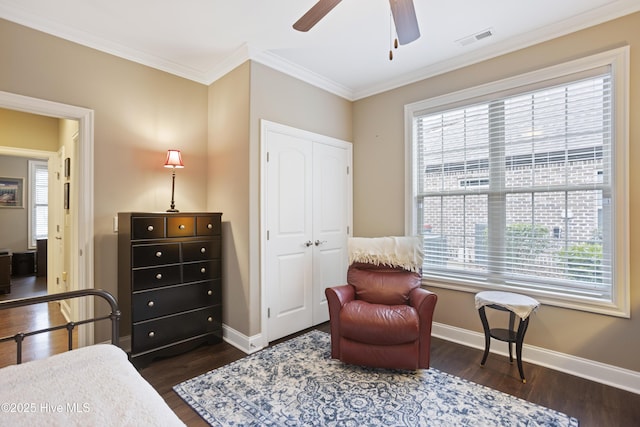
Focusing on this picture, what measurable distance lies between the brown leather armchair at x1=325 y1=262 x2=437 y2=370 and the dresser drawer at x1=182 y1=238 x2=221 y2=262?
1.22m

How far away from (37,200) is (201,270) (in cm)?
579

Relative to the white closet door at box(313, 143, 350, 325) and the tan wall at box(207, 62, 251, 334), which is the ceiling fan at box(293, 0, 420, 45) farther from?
the white closet door at box(313, 143, 350, 325)

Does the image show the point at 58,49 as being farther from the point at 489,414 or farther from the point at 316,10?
the point at 489,414

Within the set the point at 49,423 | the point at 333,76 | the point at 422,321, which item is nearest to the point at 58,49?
the point at 333,76

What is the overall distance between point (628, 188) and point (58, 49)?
4530mm

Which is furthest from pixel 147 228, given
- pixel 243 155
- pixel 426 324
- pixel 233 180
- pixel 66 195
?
pixel 426 324

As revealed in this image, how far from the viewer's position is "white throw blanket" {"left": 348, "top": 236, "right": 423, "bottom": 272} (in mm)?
2975

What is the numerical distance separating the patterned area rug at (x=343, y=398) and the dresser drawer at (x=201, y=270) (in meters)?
0.84

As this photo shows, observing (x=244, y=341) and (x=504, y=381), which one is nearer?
(x=504, y=381)

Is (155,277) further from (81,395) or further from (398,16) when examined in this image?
(398,16)

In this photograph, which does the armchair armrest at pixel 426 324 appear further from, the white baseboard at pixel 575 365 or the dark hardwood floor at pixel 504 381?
the white baseboard at pixel 575 365

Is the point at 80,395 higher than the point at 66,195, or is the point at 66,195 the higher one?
the point at 66,195

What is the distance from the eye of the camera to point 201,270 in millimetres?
2963

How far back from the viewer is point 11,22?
235 cm
